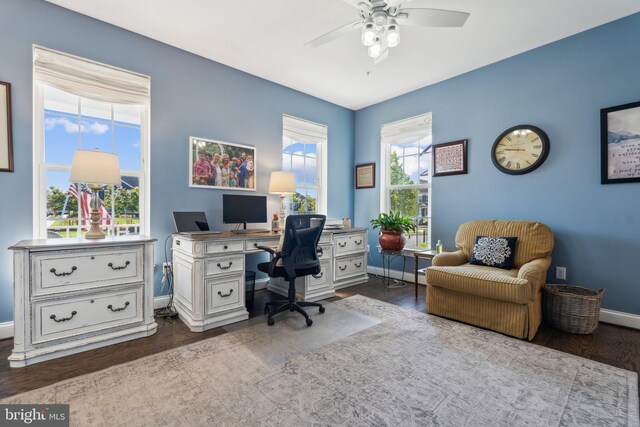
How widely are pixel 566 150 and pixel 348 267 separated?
108 inches

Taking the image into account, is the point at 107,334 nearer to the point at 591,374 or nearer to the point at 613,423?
the point at 613,423

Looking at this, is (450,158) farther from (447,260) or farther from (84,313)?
(84,313)

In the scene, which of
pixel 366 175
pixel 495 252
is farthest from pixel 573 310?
pixel 366 175

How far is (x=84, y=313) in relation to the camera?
213 cm

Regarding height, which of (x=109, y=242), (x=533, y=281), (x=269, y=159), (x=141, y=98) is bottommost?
(x=533, y=281)

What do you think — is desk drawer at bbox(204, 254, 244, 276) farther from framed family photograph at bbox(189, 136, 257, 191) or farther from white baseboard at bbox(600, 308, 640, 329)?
white baseboard at bbox(600, 308, 640, 329)

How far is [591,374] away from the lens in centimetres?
185

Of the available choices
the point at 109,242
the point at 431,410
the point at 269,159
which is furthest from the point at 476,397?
the point at 269,159

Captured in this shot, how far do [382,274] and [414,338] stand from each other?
2.20 m

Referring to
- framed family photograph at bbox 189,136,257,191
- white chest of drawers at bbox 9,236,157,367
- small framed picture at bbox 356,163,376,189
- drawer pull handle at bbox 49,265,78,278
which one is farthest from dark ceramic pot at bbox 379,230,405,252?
drawer pull handle at bbox 49,265,78,278

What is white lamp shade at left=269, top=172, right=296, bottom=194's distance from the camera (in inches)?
140

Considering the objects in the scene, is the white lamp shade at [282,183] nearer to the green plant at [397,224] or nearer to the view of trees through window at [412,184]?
the green plant at [397,224]

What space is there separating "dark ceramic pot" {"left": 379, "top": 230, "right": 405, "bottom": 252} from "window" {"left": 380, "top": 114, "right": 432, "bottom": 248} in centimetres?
51

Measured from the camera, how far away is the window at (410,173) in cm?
414
